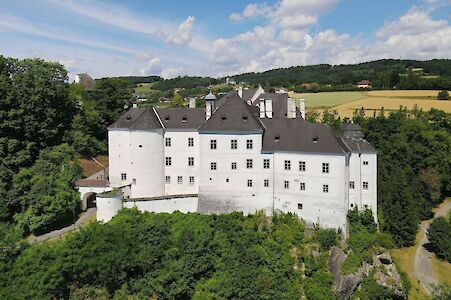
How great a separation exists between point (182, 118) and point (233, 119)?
180 inches

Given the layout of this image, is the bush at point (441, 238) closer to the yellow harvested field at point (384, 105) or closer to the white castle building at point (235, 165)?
the white castle building at point (235, 165)

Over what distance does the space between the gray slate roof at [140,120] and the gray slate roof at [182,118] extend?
693 millimetres

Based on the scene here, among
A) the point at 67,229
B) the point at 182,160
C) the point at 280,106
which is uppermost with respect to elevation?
the point at 280,106

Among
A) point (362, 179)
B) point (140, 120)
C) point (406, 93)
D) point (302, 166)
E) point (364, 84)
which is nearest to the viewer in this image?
point (302, 166)

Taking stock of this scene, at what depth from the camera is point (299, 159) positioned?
28812 millimetres

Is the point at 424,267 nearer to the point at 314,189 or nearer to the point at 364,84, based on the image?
the point at 314,189

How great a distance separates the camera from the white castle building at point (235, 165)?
2844cm

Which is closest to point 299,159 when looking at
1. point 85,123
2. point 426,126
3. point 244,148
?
point 244,148

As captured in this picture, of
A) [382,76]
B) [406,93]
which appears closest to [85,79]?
[406,93]

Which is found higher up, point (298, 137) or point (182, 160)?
point (298, 137)

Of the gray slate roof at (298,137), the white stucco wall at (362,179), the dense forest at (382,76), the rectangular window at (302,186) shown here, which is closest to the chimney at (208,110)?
the gray slate roof at (298,137)

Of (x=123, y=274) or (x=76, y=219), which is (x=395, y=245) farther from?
(x=76, y=219)

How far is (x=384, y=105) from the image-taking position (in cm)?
7169

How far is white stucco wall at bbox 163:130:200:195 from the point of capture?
31.4 metres
